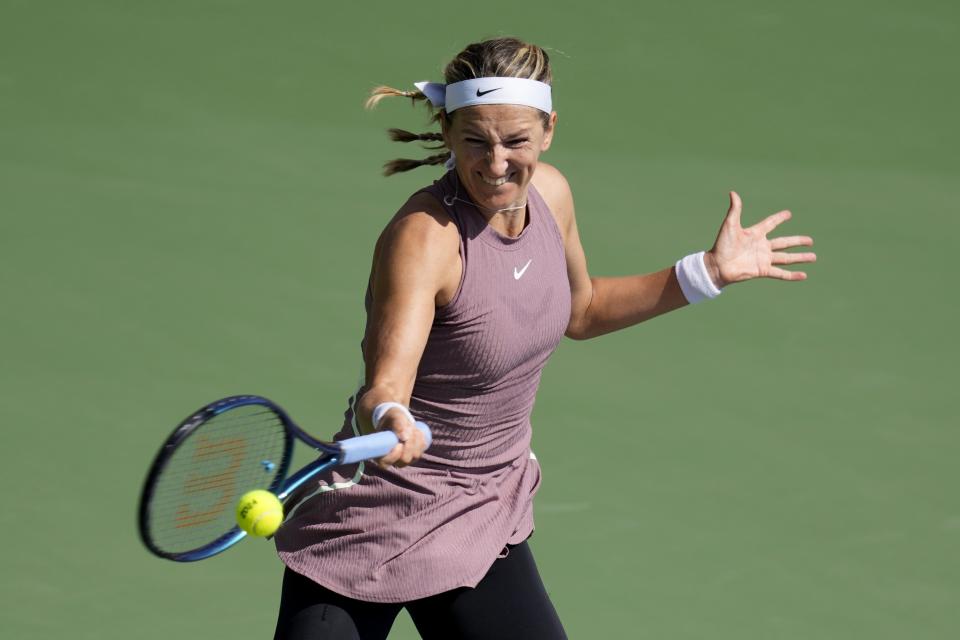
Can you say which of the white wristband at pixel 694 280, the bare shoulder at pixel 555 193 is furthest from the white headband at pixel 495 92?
the white wristband at pixel 694 280

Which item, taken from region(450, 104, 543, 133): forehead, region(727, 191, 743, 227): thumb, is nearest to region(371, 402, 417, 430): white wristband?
region(450, 104, 543, 133): forehead

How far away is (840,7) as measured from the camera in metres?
8.00

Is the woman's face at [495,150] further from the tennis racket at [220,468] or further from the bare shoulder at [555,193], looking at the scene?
the tennis racket at [220,468]

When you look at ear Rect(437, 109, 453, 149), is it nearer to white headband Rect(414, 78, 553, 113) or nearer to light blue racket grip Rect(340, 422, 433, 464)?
white headband Rect(414, 78, 553, 113)

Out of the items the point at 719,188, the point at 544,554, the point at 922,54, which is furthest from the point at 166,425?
the point at 922,54

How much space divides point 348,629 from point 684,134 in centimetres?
442

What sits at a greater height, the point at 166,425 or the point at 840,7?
the point at 840,7

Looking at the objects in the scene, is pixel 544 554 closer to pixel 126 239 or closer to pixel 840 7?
pixel 126 239

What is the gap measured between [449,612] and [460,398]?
42 cm

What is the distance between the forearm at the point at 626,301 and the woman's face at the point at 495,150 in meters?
0.57

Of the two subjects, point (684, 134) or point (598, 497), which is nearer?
point (598, 497)

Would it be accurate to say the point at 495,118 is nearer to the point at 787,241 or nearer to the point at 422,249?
the point at 422,249

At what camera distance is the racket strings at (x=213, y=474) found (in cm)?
282

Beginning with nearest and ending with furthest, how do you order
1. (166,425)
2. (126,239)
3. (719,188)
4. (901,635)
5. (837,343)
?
(901,635)
(166,425)
(837,343)
(126,239)
(719,188)
